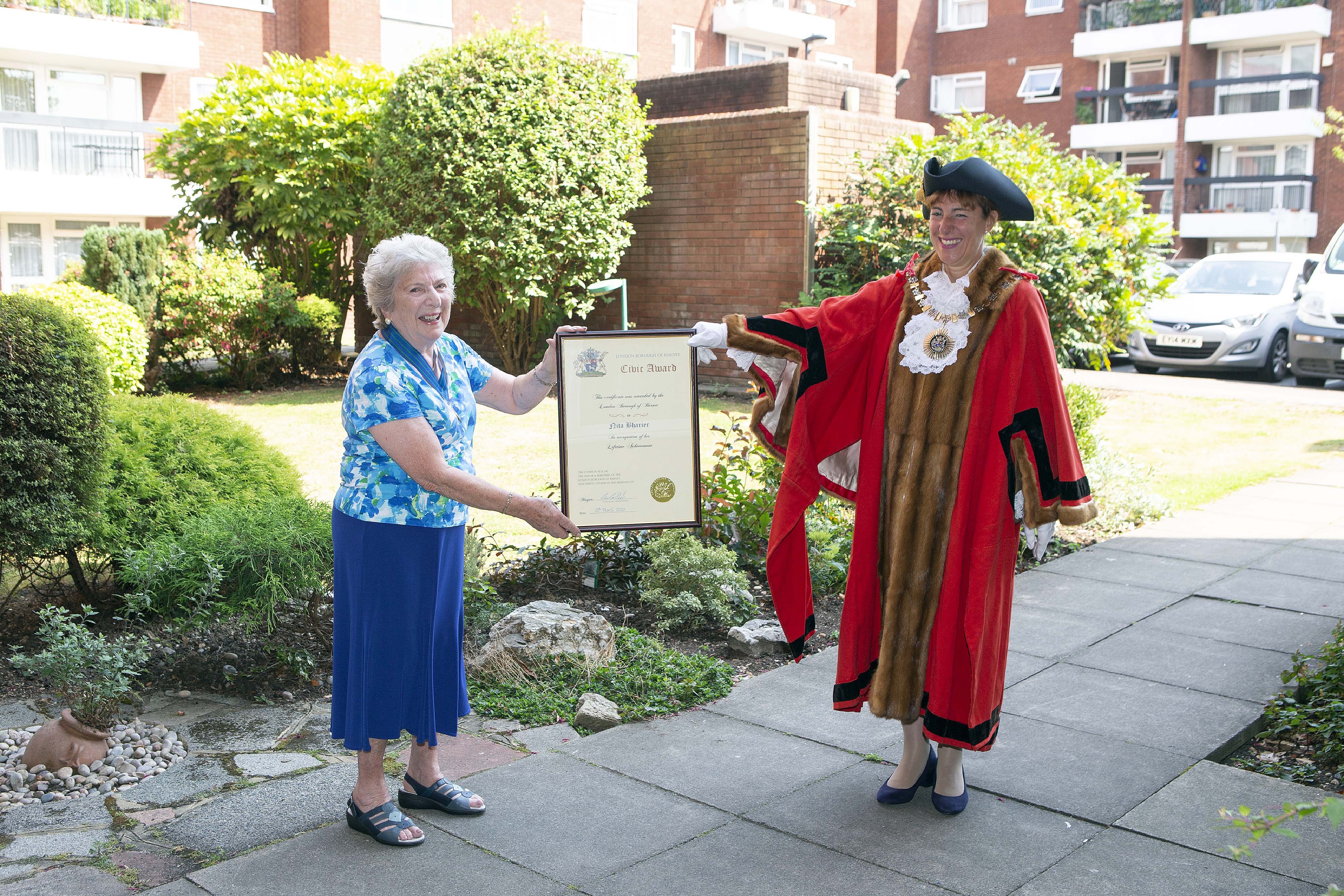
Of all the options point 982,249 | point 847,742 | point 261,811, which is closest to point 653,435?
point 847,742

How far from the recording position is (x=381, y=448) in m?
3.26

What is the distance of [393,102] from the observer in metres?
12.9

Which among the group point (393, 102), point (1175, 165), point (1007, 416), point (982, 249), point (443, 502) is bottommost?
point (443, 502)

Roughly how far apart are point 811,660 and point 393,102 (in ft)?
32.6

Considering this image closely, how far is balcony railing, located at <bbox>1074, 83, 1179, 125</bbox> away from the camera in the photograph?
120 feet

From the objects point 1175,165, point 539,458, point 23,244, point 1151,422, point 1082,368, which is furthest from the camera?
point 1175,165

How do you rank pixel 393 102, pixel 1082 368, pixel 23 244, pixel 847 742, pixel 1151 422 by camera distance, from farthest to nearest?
pixel 23 244 < pixel 1082 368 < pixel 393 102 < pixel 1151 422 < pixel 847 742

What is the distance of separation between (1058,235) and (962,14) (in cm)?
3345

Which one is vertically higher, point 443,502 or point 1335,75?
point 1335,75

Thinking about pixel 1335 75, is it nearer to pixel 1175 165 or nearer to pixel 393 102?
pixel 1175 165

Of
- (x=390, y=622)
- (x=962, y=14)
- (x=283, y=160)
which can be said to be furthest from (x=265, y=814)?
(x=962, y=14)

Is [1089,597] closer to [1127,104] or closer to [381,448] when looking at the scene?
[381,448]

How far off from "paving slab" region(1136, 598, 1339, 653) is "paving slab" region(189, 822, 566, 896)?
3.49 metres

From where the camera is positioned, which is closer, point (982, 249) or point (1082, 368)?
point (982, 249)
